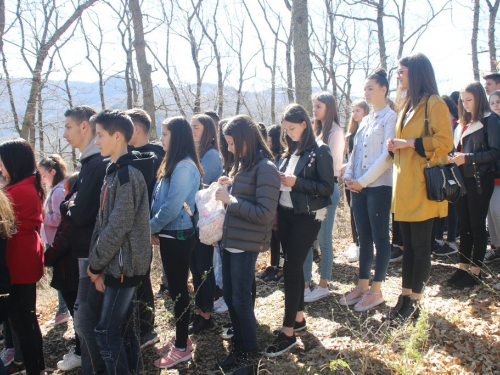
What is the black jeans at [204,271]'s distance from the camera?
425cm

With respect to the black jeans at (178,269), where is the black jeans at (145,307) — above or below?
below

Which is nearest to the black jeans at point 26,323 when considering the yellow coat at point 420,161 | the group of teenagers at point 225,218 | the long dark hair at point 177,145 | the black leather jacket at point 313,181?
the group of teenagers at point 225,218

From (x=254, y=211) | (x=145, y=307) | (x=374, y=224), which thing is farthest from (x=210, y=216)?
(x=374, y=224)

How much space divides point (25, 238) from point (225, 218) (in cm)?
182

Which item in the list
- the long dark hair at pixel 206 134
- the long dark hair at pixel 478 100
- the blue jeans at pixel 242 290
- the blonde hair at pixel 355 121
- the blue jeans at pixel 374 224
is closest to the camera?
the blue jeans at pixel 242 290

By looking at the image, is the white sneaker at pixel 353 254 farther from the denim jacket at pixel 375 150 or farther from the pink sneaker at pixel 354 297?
the denim jacket at pixel 375 150

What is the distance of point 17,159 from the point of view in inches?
136

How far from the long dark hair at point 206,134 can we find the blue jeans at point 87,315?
6.31 ft

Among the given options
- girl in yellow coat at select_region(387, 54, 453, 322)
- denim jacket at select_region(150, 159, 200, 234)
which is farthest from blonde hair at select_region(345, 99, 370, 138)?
denim jacket at select_region(150, 159, 200, 234)

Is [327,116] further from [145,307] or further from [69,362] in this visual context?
[69,362]

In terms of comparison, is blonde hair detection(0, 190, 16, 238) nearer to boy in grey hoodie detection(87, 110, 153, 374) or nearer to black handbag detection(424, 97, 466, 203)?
→ boy in grey hoodie detection(87, 110, 153, 374)

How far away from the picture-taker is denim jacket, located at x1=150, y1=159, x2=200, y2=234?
134 inches

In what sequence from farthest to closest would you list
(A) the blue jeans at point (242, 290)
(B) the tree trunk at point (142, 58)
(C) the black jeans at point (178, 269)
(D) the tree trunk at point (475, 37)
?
(D) the tree trunk at point (475, 37) < (B) the tree trunk at point (142, 58) < (C) the black jeans at point (178, 269) < (A) the blue jeans at point (242, 290)

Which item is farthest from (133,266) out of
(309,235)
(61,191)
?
(61,191)
